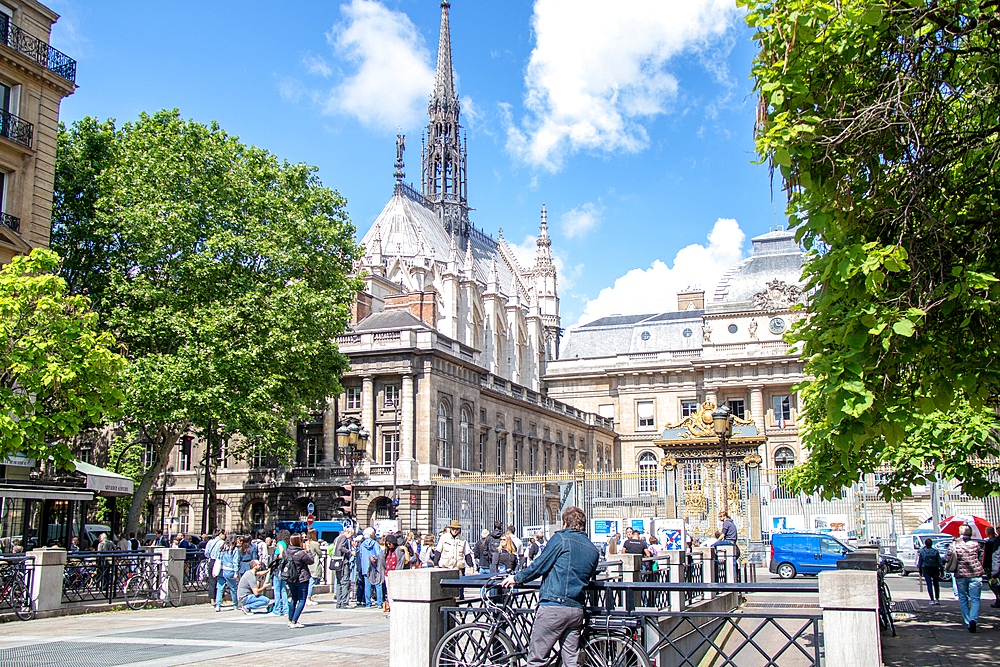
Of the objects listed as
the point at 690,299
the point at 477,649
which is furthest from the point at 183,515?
the point at 690,299

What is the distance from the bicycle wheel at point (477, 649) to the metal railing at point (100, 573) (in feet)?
40.4

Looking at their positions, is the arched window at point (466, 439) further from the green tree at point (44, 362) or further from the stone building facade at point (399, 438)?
the green tree at point (44, 362)

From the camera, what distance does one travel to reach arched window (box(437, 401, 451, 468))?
135ft

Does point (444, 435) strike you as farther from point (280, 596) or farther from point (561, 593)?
point (561, 593)

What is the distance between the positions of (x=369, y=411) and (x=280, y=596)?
24.4 metres

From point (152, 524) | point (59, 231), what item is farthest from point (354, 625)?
point (152, 524)

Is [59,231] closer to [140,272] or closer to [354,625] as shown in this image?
[140,272]

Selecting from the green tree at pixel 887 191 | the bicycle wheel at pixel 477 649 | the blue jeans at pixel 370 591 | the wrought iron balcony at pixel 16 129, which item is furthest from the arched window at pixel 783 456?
the bicycle wheel at pixel 477 649

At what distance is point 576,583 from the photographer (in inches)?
294

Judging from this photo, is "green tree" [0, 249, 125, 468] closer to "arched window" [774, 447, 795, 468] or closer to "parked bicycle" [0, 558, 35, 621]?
"parked bicycle" [0, 558, 35, 621]

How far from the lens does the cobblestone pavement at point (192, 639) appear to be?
35.5 ft

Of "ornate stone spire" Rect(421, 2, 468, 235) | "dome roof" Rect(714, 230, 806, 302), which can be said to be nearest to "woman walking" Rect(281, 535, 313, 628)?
"dome roof" Rect(714, 230, 806, 302)

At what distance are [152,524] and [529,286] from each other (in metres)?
58.3

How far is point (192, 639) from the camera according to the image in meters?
12.9
